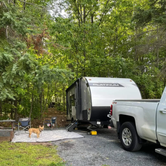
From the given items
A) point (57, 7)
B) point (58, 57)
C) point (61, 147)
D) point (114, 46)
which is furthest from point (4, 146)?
point (114, 46)

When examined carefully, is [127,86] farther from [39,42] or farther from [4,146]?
[4,146]

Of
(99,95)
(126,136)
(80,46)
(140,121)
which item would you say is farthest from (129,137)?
(80,46)

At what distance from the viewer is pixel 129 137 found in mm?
4973

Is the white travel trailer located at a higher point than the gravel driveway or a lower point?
higher

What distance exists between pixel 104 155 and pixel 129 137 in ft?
2.91

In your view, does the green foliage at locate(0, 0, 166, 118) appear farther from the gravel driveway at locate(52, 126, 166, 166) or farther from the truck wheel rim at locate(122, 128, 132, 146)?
the truck wheel rim at locate(122, 128, 132, 146)

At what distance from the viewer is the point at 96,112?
23.5 feet

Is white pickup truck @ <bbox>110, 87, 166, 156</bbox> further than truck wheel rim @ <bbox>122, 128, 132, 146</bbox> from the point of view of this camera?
No

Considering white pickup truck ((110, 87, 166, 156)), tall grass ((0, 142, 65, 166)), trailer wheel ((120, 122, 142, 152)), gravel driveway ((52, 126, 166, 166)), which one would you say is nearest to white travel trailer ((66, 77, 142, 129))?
white pickup truck ((110, 87, 166, 156))

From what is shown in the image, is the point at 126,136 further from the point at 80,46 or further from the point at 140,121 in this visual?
the point at 80,46

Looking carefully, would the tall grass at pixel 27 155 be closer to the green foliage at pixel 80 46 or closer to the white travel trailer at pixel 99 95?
the green foliage at pixel 80 46

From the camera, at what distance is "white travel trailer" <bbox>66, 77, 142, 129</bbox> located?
283 inches

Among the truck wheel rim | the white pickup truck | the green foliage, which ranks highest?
the green foliage

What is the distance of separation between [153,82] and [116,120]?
6.47m
